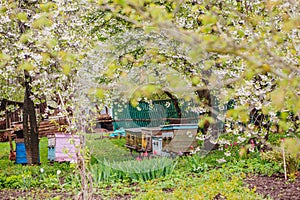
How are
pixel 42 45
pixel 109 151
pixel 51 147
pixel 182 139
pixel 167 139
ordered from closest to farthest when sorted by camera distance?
pixel 42 45
pixel 167 139
pixel 182 139
pixel 109 151
pixel 51 147

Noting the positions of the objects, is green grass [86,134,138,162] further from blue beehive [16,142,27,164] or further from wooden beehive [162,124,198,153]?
blue beehive [16,142,27,164]

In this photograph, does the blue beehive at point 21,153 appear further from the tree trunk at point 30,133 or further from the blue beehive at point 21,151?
the tree trunk at point 30,133

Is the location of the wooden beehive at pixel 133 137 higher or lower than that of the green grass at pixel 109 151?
higher

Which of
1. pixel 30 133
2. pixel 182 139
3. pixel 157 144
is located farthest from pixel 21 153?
pixel 182 139

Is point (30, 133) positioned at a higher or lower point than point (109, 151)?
higher

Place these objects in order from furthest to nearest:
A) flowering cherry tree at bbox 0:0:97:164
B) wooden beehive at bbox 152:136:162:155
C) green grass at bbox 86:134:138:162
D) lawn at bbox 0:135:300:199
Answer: green grass at bbox 86:134:138:162 → wooden beehive at bbox 152:136:162:155 → flowering cherry tree at bbox 0:0:97:164 → lawn at bbox 0:135:300:199

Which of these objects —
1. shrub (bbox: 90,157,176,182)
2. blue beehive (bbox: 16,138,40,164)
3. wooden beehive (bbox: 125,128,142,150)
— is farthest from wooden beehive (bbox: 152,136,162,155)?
blue beehive (bbox: 16,138,40,164)

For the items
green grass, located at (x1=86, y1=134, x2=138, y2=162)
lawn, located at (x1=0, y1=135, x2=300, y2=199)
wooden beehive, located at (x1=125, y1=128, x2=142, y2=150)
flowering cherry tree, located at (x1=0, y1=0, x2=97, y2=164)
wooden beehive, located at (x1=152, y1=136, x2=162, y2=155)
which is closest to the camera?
lawn, located at (x1=0, y1=135, x2=300, y2=199)

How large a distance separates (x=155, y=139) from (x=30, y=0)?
376 cm

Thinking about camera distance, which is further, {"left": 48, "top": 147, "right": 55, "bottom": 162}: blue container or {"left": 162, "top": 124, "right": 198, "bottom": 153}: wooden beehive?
{"left": 48, "top": 147, "right": 55, "bottom": 162}: blue container

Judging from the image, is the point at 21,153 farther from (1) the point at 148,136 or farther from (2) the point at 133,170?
(2) the point at 133,170

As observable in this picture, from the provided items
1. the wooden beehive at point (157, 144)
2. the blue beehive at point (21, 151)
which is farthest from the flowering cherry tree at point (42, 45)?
the wooden beehive at point (157, 144)

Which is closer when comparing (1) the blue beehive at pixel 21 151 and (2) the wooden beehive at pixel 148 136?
(2) the wooden beehive at pixel 148 136

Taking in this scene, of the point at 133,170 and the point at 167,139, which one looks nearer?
the point at 133,170
